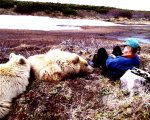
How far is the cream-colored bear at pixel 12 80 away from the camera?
293 inches

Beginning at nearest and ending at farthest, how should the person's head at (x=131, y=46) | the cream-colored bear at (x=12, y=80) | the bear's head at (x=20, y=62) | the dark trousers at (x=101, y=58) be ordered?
the cream-colored bear at (x=12, y=80), the bear's head at (x=20, y=62), the person's head at (x=131, y=46), the dark trousers at (x=101, y=58)

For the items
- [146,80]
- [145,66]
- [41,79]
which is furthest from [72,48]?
Result: [146,80]

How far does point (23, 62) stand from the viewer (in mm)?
8086

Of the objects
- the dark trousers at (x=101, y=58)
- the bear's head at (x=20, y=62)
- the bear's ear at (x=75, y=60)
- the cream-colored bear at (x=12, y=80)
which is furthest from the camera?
the dark trousers at (x=101, y=58)

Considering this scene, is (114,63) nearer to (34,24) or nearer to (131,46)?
(131,46)

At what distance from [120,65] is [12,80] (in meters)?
2.12

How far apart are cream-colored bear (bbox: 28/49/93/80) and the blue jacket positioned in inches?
23.2

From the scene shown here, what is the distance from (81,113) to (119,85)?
3.77 ft

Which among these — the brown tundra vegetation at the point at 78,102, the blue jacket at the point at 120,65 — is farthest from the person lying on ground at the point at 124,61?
the brown tundra vegetation at the point at 78,102

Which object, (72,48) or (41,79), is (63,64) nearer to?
(41,79)

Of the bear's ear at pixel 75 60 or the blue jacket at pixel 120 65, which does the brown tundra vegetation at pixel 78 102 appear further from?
the bear's ear at pixel 75 60

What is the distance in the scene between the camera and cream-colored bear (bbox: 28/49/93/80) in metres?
8.08

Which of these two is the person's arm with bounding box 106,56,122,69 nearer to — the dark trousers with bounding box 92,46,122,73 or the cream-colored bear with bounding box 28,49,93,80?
the dark trousers with bounding box 92,46,122,73

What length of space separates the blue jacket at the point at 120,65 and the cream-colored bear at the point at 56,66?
1.94ft
